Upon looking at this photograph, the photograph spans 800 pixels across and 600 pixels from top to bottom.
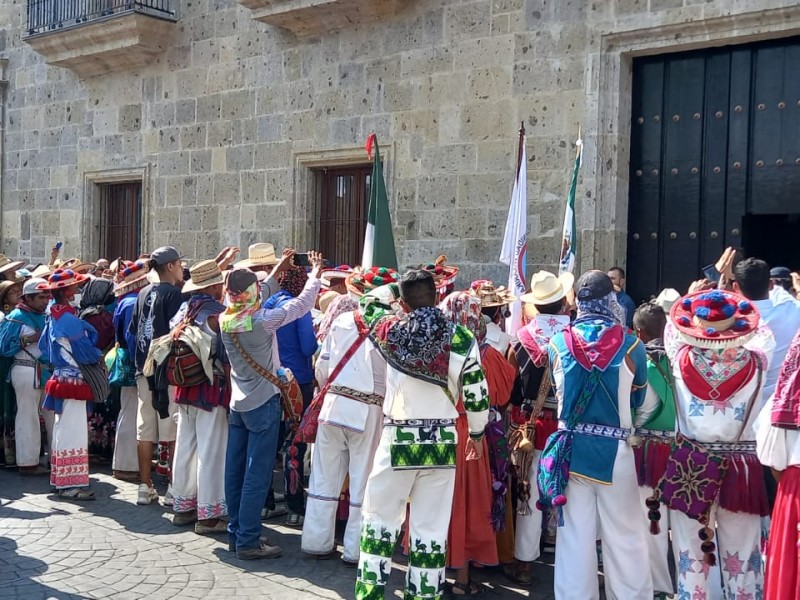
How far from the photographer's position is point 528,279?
8625mm

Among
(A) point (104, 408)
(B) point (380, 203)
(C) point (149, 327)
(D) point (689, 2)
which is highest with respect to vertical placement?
(D) point (689, 2)

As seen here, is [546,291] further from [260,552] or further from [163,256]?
[163,256]

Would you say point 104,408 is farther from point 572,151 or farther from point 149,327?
point 572,151

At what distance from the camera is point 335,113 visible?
33.6 feet

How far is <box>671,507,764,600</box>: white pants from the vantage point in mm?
4066

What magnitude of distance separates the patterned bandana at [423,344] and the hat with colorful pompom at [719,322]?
111cm

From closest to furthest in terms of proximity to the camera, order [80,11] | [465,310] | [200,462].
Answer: [465,310]
[200,462]
[80,11]

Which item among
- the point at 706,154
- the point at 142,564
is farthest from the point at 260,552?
the point at 706,154

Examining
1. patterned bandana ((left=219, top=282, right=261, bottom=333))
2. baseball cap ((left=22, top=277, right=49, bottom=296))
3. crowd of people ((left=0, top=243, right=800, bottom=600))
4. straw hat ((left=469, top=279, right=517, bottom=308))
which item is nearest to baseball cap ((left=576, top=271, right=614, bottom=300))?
crowd of people ((left=0, top=243, right=800, bottom=600))

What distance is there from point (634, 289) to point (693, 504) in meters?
4.63

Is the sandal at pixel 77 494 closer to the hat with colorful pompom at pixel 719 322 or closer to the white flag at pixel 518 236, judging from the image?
the white flag at pixel 518 236

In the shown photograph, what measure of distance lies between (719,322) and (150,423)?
4441mm

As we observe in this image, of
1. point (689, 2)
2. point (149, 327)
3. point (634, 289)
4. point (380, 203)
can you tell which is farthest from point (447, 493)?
point (689, 2)

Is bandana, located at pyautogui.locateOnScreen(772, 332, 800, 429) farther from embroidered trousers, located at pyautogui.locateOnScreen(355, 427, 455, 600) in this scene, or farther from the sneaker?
the sneaker
